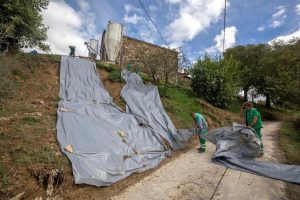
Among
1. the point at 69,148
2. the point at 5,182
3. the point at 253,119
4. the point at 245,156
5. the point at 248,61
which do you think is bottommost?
the point at 5,182

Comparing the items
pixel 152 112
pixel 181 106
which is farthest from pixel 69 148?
pixel 181 106

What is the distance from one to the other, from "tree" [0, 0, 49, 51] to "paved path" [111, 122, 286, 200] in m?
8.26

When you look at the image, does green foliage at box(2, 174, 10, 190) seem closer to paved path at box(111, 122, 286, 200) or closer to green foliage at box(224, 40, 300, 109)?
paved path at box(111, 122, 286, 200)

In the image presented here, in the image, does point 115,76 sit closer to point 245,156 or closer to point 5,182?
point 245,156

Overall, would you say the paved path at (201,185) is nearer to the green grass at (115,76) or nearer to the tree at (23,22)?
the green grass at (115,76)

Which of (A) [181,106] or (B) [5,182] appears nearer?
(B) [5,182]

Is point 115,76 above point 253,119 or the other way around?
above

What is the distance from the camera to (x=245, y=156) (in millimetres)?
5527

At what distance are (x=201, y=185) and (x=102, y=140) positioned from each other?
2619mm

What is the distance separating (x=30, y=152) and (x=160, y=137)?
3.91 metres

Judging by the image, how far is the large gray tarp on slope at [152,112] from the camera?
24.8 feet

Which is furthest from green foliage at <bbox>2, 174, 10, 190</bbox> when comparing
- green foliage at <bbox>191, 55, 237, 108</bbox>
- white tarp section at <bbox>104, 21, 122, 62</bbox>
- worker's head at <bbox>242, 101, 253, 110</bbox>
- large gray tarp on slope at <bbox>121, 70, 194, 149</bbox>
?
green foliage at <bbox>191, 55, 237, 108</bbox>

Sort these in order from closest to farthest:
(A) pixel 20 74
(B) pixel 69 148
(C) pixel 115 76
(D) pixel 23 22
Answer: (B) pixel 69 148 < (A) pixel 20 74 < (D) pixel 23 22 < (C) pixel 115 76

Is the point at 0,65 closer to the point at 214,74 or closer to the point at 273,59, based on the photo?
the point at 214,74
